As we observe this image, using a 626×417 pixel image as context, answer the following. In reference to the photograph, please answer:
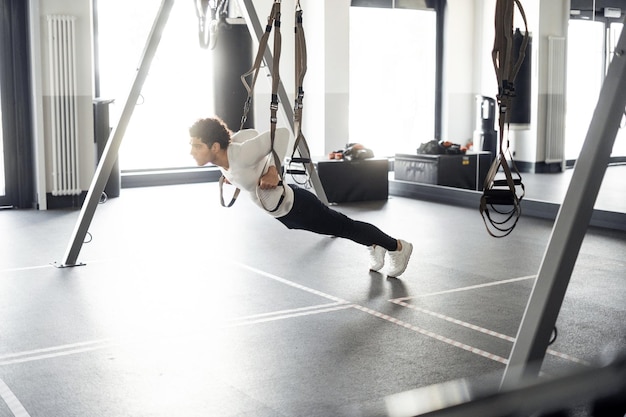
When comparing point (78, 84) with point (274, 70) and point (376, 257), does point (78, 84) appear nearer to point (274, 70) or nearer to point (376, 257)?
point (376, 257)

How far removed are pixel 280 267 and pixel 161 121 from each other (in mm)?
5398

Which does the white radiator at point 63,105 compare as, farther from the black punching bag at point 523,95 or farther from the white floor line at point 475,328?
the white floor line at point 475,328

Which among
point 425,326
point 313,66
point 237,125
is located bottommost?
point 425,326

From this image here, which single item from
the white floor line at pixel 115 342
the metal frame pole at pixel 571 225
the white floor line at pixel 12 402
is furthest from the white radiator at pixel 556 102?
the white floor line at pixel 12 402

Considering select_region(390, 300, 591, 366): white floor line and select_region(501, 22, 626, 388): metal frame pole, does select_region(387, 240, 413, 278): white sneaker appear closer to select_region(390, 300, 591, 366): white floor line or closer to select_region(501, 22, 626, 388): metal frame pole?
select_region(390, 300, 591, 366): white floor line

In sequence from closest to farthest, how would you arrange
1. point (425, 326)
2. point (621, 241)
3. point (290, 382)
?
point (290, 382) < point (425, 326) < point (621, 241)

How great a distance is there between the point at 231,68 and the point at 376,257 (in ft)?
5.41

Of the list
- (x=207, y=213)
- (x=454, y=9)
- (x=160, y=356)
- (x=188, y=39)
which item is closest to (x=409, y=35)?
(x=454, y=9)

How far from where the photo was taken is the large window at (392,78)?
33.9 feet

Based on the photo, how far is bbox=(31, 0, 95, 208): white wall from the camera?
837 cm

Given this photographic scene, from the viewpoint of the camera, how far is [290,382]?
334 cm

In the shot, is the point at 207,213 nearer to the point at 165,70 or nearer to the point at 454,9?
the point at 165,70

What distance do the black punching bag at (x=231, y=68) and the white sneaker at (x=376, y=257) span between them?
124 centimetres

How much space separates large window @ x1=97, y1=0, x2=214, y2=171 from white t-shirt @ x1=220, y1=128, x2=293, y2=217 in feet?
17.3
